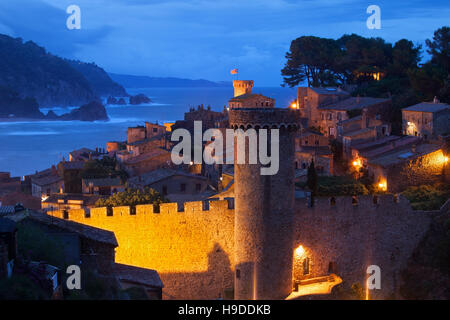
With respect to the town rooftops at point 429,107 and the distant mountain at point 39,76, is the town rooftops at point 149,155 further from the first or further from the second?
the distant mountain at point 39,76

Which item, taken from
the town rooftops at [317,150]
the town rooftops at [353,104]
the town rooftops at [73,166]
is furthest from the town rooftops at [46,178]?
the town rooftops at [353,104]

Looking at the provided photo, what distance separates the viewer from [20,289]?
8.34 m

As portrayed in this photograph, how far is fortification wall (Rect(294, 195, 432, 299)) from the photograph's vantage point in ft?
53.5

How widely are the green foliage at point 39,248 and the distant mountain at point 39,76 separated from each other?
122622mm

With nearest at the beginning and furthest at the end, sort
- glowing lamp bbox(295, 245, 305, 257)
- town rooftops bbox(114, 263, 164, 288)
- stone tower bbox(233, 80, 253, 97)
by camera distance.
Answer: town rooftops bbox(114, 263, 164, 288) < glowing lamp bbox(295, 245, 305, 257) < stone tower bbox(233, 80, 253, 97)

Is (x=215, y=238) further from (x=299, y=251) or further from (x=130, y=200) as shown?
(x=130, y=200)

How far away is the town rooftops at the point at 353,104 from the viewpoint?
39.4 m

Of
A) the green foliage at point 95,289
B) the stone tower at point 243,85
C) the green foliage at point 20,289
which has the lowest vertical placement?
the green foliage at point 95,289

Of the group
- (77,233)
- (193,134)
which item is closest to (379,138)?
(193,134)

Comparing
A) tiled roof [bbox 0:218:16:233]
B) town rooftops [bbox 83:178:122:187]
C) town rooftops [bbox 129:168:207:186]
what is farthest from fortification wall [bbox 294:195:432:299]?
town rooftops [bbox 83:178:122:187]

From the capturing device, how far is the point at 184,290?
1598 cm

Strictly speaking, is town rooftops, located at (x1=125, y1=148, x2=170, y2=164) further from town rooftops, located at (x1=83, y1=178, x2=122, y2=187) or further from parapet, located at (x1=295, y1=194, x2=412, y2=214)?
parapet, located at (x1=295, y1=194, x2=412, y2=214)

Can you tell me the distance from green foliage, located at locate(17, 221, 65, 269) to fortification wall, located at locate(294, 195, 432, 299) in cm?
704
